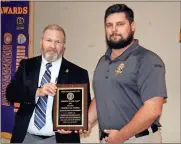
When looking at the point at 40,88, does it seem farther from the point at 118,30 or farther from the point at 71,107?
the point at 118,30

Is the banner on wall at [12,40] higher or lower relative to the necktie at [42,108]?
higher

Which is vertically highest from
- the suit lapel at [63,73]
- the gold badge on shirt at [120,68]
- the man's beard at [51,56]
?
the man's beard at [51,56]

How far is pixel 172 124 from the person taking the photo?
125 inches

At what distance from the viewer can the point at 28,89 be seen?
2.41 metres

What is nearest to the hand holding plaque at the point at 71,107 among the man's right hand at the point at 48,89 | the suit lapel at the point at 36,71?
the man's right hand at the point at 48,89

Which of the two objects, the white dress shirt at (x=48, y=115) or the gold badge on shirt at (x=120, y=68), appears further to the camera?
the white dress shirt at (x=48, y=115)

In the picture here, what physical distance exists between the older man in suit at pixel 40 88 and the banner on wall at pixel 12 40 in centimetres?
89

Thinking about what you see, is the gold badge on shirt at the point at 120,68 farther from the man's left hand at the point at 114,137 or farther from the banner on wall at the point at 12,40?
the banner on wall at the point at 12,40

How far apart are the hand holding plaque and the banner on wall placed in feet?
3.87

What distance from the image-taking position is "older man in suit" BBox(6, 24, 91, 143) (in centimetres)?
240

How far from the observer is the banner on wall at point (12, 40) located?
335 cm

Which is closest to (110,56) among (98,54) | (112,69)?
(112,69)

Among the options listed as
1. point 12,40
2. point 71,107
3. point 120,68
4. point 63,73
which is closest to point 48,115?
point 71,107

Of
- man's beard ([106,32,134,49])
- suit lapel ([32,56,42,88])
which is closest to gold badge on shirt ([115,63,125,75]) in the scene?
man's beard ([106,32,134,49])
